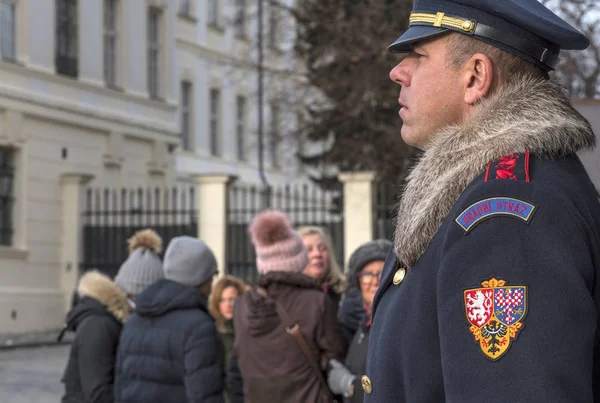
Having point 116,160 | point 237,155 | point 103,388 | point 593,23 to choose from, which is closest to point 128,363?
point 103,388

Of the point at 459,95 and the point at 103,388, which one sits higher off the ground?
the point at 459,95

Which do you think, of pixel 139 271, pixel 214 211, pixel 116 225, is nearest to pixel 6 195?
pixel 116 225

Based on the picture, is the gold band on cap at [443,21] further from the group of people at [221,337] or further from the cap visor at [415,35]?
the group of people at [221,337]

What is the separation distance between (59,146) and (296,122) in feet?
16.7

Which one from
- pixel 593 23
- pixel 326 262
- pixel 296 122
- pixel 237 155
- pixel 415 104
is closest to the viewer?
pixel 415 104

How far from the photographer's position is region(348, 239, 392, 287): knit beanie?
7012mm

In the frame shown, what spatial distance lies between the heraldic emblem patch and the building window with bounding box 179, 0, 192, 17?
34798mm

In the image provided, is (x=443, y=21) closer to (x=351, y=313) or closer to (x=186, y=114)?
(x=351, y=313)

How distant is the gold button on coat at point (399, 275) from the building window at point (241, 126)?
129 ft

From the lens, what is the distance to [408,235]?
2508mm

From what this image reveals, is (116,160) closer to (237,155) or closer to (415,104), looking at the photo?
(237,155)

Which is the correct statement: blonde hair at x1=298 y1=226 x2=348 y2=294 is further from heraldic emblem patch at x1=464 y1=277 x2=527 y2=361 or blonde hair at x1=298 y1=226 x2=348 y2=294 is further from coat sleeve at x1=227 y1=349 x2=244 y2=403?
heraldic emblem patch at x1=464 y1=277 x2=527 y2=361

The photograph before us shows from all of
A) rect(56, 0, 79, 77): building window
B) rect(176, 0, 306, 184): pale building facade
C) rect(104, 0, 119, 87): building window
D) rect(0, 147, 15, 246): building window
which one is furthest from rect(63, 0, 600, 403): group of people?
rect(176, 0, 306, 184): pale building facade

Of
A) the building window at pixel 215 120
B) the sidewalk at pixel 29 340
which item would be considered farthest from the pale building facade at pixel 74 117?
the building window at pixel 215 120
